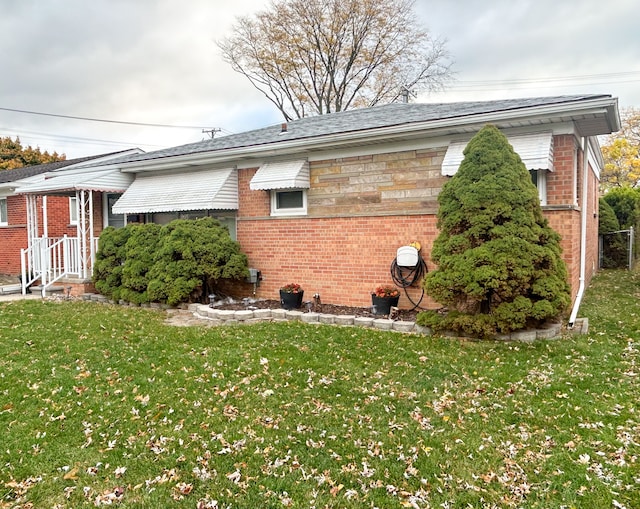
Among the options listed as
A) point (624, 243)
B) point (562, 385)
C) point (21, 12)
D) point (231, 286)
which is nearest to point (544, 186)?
point (562, 385)

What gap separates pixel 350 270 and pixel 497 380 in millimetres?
4052

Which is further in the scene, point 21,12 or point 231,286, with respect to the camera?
point 21,12

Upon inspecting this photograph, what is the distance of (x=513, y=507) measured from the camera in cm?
271

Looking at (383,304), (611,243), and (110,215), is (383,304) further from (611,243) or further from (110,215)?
(611,243)

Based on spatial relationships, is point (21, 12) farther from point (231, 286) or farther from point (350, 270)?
point (350, 270)

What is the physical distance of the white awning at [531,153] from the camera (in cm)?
625

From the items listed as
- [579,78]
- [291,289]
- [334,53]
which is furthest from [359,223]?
[579,78]

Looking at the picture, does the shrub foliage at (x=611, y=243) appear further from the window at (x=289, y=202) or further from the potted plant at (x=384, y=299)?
the window at (x=289, y=202)

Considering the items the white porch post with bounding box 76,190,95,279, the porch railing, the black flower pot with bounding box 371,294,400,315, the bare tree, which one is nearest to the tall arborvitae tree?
the black flower pot with bounding box 371,294,400,315

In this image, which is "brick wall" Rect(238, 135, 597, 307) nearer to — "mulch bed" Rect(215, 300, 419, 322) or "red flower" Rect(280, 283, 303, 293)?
"mulch bed" Rect(215, 300, 419, 322)

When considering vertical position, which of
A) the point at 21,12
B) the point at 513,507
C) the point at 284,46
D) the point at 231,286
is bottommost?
the point at 513,507

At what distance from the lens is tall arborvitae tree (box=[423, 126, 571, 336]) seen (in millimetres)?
5828

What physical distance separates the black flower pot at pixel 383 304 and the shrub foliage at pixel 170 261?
3.05 metres

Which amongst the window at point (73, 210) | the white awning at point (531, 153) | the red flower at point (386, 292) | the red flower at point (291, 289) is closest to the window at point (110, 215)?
the window at point (73, 210)
